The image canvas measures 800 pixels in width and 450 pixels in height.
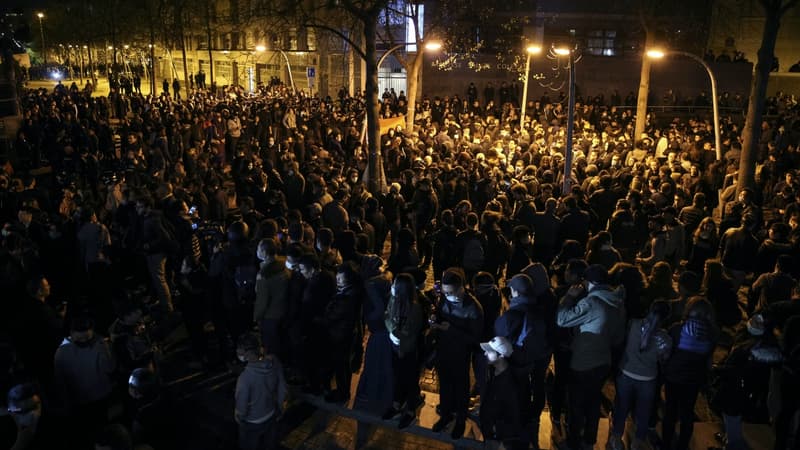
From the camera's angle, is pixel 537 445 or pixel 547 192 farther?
pixel 547 192

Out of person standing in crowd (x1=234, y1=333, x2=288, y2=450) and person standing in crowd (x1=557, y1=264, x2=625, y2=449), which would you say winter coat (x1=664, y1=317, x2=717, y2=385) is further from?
person standing in crowd (x1=234, y1=333, x2=288, y2=450)

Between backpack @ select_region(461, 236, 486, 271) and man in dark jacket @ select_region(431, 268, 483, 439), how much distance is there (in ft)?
7.92

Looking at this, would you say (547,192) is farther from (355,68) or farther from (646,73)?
(355,68)

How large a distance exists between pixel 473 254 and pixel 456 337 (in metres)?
2.69

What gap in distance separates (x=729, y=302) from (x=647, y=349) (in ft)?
9.85

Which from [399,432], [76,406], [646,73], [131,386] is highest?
[646,73]

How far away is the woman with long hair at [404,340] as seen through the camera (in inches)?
222

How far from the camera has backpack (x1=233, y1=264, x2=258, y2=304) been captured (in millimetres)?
6906

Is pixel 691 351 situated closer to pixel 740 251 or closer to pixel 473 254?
pixel 473 254

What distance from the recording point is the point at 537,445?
589cm

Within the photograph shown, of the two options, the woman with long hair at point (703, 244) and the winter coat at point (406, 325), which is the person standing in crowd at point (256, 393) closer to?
the winter coat at point (406, 325)

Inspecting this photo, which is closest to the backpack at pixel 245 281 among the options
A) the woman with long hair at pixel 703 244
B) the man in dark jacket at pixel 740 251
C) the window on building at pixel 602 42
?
the woman with long hair at pixel 703 244

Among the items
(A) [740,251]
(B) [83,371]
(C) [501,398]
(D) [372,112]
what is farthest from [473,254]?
(D) [372,112]

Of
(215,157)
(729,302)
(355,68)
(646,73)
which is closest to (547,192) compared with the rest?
(729,302)
